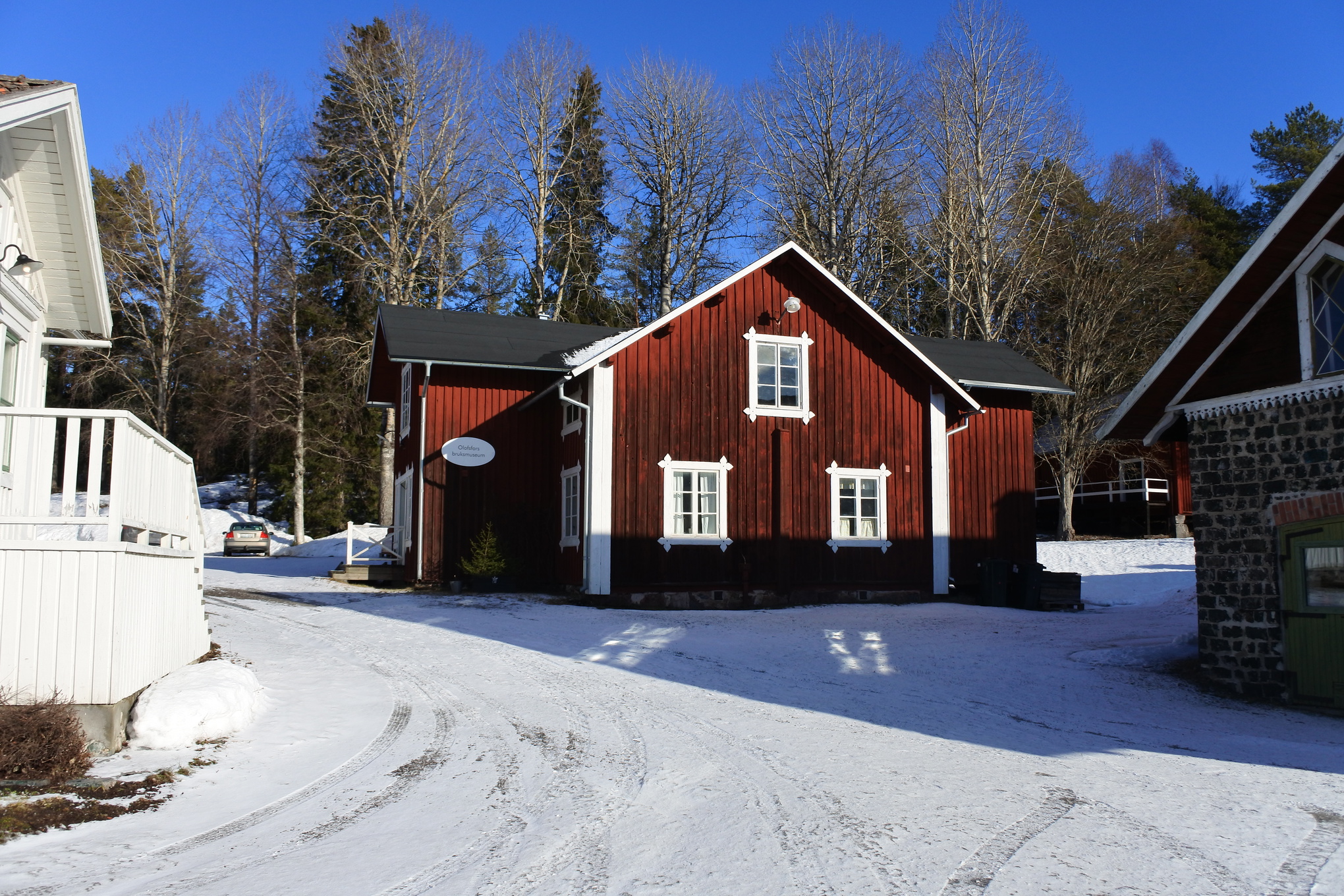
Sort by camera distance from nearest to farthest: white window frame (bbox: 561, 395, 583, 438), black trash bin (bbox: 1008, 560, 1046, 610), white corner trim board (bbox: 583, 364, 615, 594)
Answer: white corner trim board (bbox: 583, 364, 615, 594) < white window frame (bbox: 561, 395, 583, 438) < black trash bin (bbox: 1008, 560, 1046, 610)

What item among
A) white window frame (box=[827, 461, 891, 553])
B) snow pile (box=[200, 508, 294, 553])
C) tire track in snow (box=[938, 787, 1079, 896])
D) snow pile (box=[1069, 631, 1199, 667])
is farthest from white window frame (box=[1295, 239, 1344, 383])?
snow pile (box=[200, 508, 294, 553])

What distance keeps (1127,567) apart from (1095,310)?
489 inches

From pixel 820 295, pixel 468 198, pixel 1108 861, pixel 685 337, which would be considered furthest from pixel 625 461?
pixel 468 198

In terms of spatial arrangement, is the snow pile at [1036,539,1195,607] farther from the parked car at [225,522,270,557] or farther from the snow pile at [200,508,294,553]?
the snow pile at [200,508,294,553]

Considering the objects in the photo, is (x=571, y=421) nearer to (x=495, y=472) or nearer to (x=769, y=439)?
(x=495, y=472)

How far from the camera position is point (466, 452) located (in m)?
19.3

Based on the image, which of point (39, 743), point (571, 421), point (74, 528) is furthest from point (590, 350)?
point (39, 743)

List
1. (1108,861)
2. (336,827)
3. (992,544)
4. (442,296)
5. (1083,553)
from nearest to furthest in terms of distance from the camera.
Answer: (1108,861) < (336,827) < (992,544) < (1083,553) < (442,296)

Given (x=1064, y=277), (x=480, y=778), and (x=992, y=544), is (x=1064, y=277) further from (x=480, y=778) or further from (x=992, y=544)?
(x=480, y=778)

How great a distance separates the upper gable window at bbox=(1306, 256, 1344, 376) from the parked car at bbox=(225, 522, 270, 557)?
3113cm

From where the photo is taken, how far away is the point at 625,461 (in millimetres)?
17141

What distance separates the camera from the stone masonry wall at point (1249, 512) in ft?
31.9

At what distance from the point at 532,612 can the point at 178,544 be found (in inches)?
258

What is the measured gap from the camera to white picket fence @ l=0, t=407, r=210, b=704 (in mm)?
6418
